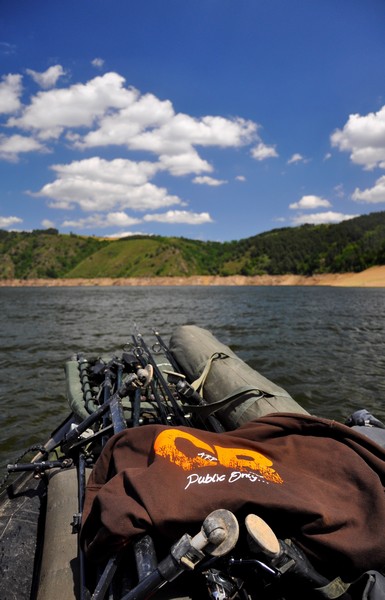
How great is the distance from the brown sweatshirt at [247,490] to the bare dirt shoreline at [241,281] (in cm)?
9967

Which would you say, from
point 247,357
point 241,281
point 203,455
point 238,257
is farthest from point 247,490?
point 238,257

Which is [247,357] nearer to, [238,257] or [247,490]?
[247,490]

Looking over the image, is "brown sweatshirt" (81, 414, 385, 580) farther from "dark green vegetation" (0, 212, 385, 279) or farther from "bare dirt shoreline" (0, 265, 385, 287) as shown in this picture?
"dark green vegetation" (0, 212, 385, 279)

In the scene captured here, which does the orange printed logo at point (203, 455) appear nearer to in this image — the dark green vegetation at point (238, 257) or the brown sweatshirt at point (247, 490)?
the brown sweatshirt at point (247, 490)

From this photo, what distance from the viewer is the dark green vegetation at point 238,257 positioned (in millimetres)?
125875

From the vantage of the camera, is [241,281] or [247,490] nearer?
[247,490]

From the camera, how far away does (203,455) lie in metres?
2.04

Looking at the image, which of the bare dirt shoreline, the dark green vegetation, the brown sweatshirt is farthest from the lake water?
the dark green vegetation

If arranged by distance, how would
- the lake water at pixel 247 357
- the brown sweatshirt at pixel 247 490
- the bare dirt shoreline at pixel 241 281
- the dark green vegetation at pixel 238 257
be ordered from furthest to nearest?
the dark green vegetation at pixel 238 257 → the bare dirt shoreline at pixel 241 281 → the lake water at pixel 247 357 → the brown sweatshirt at pixel 247 490

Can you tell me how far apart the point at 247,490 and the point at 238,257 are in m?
163

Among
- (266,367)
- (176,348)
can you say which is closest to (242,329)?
(266,367)

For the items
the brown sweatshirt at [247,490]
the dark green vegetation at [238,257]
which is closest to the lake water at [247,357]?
the brown sweatshirt at [247,490]

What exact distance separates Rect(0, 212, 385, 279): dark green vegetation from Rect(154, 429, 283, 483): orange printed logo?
116237 millimetres

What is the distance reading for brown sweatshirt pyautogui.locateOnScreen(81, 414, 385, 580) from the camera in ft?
5.71
